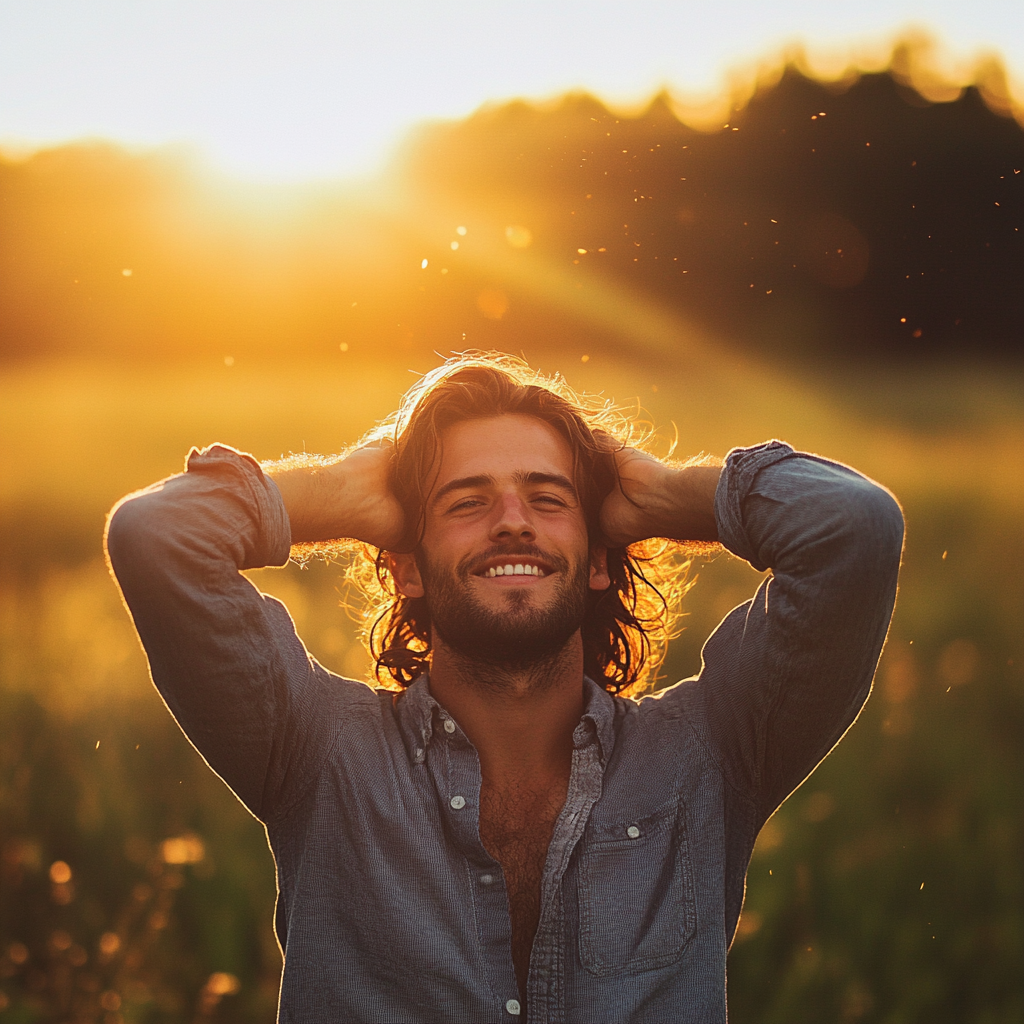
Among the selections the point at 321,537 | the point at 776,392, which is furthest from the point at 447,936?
the point at 776,392

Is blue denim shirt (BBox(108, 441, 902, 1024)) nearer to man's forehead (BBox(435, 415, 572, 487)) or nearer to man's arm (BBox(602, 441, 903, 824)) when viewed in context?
man's arm (BBox(602, 441, 903, 824))

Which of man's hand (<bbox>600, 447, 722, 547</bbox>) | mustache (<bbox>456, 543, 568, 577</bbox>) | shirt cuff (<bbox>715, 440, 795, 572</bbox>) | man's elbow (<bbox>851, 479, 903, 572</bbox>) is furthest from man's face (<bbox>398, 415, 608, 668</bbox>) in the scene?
man's elbow (<bbox>851, 479, 903, 572</bbox>)

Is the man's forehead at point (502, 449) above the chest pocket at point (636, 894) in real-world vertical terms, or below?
above

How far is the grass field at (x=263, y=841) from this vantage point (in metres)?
4.99

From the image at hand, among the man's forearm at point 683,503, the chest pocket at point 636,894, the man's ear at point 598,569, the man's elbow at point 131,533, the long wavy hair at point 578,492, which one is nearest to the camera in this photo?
the man's elbow at point 131,533

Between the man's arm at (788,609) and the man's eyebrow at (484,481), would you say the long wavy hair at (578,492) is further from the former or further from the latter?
the man's arm at (788,609)

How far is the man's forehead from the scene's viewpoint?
2586 millimetres

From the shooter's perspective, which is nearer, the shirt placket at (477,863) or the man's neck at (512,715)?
the shirt placket at (477,863)

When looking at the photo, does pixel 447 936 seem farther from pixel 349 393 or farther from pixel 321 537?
pixel 349 393

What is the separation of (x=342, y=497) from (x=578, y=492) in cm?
62

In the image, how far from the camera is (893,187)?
92.4ft

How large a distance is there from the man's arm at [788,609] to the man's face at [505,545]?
1.01ft

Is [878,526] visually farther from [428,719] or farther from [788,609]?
[428,719]

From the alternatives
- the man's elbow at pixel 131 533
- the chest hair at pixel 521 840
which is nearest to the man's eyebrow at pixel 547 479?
the chest hair at pixel 521 840
